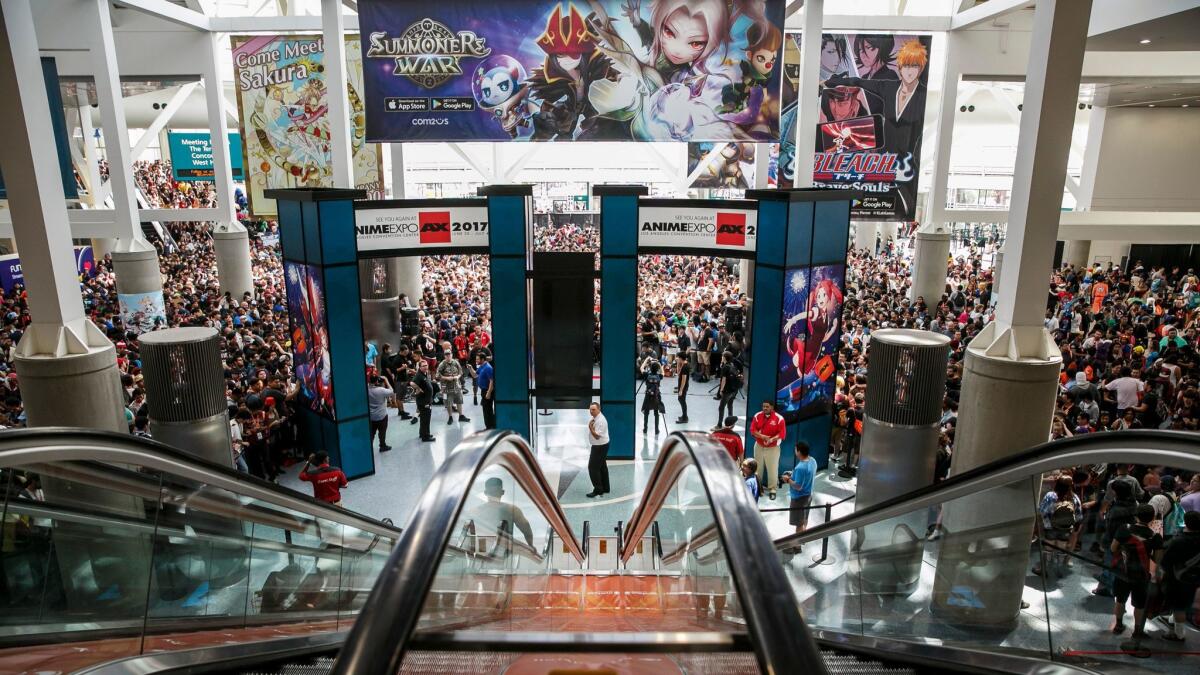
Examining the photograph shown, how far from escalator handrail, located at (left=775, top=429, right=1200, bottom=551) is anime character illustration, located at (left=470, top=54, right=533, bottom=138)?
1047 centimetres

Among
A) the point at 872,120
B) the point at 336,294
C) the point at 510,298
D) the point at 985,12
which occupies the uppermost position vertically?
the point at 985,12

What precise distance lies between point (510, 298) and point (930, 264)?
1297 centimetres

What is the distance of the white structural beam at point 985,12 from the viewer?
44.2 feet

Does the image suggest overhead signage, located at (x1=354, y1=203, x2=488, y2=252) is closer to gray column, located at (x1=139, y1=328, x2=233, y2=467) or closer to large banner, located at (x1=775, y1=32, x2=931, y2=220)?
gray column, located at (x1=139, y1=328, x2=233, y2=467)

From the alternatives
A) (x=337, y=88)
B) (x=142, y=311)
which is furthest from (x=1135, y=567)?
(x=142, y=311)

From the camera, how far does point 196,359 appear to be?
26.6ft

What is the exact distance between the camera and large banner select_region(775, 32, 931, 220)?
52.4 feet

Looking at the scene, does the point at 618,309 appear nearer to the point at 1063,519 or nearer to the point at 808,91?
the point at 808,91

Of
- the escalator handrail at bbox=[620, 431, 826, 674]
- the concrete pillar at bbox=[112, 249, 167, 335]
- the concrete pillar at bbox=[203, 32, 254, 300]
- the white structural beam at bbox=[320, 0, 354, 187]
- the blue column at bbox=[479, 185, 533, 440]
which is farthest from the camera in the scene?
the concrete pillar at bbox=[203, 32, 254, 300]

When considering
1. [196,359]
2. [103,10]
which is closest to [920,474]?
[196,359]

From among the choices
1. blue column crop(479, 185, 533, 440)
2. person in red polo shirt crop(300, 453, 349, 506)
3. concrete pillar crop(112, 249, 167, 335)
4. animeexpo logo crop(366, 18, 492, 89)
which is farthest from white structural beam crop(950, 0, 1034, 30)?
concrete pillar crop(112, 249, 167, 335)

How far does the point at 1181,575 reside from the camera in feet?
11.1

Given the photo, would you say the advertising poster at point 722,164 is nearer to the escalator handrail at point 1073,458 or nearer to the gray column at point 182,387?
the gray column at point 182,387

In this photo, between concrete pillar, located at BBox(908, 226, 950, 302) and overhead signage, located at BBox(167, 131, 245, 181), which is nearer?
concrete pillar, located at BBox(908, 226, 950, 302)
